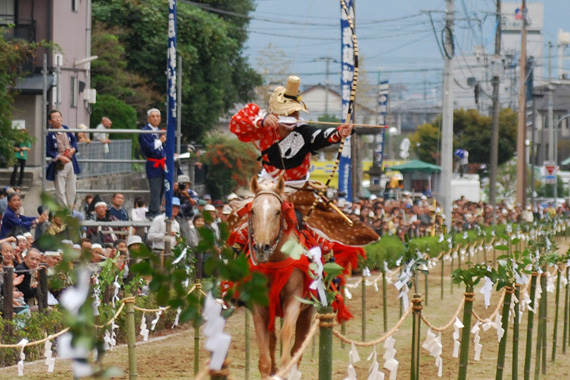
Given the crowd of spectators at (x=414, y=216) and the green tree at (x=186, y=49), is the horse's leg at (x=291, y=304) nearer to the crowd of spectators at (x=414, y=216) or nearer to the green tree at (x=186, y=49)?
the crowd of spectators at (x=414, y=216)

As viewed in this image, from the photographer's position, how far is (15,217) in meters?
13.3

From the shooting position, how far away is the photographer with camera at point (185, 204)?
16.1m

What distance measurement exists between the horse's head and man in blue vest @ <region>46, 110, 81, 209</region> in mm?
6616

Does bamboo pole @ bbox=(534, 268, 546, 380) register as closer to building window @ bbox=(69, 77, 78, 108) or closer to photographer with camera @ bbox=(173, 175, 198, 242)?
photographer with camera @ bbox=(173, 175, 198, 242)

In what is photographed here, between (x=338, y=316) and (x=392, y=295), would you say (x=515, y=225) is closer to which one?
(x=392, y=295)

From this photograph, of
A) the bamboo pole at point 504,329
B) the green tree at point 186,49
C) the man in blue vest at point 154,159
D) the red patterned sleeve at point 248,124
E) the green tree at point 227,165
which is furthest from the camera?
the green tree at point 186,49

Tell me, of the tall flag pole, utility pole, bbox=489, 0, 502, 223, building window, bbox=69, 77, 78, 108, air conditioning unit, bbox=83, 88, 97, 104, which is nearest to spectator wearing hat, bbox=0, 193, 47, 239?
the tall flag pole

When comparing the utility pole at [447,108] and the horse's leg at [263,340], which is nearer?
the horse's leg at [263,340]

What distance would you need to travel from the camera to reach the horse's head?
834cm

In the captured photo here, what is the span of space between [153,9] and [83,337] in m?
35.7

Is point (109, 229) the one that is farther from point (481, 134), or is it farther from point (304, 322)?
point (481, 134)

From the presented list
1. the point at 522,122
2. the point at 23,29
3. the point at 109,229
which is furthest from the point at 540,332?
the point at 522,122

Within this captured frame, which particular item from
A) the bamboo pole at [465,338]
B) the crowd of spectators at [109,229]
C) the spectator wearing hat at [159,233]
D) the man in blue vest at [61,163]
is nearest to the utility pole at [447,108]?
the crowd of spectators at [109,229]

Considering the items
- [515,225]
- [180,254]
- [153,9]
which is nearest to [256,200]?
[180,254]
